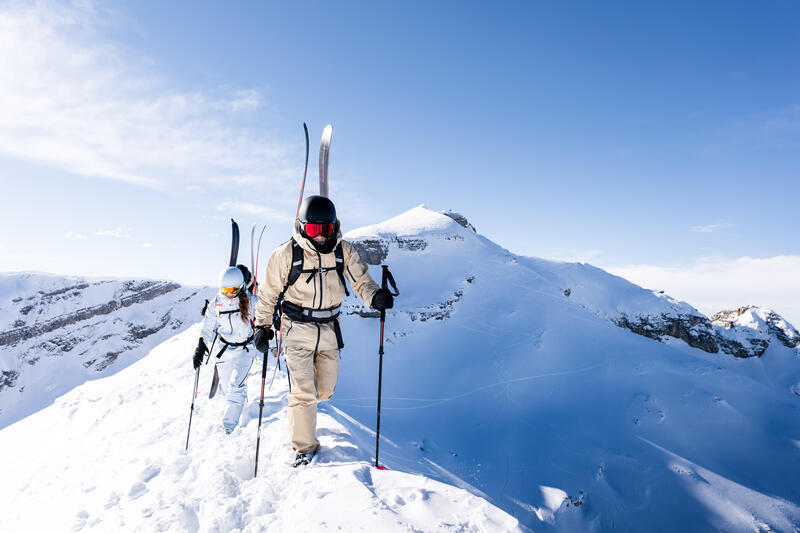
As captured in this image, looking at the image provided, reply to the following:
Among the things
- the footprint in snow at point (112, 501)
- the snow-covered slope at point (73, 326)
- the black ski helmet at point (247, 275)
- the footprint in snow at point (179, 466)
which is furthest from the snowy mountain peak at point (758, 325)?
the snow-covered slope at point (73, 326)

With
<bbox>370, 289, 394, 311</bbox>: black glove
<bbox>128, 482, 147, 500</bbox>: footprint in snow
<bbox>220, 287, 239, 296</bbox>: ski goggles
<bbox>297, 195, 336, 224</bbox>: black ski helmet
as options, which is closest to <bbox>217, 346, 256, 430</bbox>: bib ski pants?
<bbox>220, 287, 239, 296</bbox>: ski goggles

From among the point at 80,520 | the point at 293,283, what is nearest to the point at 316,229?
the point at 293,283

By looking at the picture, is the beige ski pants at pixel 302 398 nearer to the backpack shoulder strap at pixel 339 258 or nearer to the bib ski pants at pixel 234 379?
the backpack shoulder strap at pixel 339 258

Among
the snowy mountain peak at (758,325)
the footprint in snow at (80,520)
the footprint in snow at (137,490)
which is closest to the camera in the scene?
the footprint in snow at (80,520)

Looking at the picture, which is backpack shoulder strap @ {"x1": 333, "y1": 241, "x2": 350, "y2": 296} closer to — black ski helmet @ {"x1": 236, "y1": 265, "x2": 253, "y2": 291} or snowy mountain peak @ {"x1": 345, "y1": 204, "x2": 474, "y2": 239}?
black ski helmet @ {"x1": 236, "y1": 265, "x2": 253, "y2": 291}

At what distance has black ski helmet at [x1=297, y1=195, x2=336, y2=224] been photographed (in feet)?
14.1

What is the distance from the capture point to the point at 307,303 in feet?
15.0

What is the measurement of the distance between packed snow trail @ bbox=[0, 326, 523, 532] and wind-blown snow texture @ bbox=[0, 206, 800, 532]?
0.03 meters

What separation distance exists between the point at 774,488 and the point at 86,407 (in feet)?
72.8

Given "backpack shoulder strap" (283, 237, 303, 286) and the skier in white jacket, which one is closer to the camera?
"backpack shoulder strap" (283, 237, 303, 286)

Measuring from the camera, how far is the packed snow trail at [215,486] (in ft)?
10.6

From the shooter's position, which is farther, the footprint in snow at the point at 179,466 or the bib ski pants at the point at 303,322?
the footprint in snow at the point at 179,466

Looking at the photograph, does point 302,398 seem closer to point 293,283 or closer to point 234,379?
point 293,283

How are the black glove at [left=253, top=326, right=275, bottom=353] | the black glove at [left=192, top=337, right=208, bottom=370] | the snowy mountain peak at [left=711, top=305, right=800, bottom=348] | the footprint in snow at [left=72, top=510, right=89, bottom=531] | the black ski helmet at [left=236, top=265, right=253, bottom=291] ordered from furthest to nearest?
the snowy mountain peak at [left=711, top=305, right=800, bottom=348] < the black ski helmet at [left=236, top=265, right=253, bottom=291] < the black glove at [left=192, top=337, right=208, bottom=370] < the black glove at [left=253, top=326, right=275, bottom=353] < the footprint in snow at [left=72, top=510, right=89, bottom=531]
